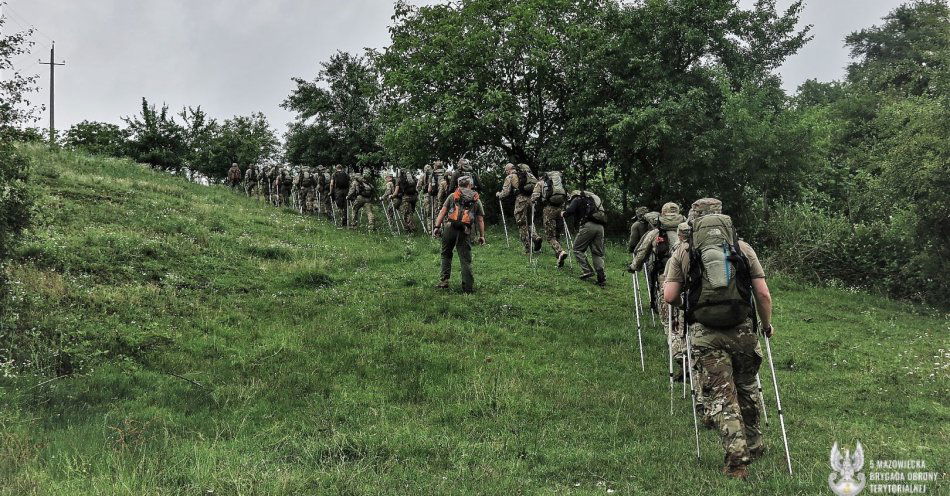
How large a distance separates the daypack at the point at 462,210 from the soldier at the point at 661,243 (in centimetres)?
393

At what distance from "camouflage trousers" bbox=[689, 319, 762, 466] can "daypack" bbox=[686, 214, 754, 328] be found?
6.5 inches

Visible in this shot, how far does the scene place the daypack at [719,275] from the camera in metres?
5.67

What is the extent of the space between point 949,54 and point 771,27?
25.5 ft

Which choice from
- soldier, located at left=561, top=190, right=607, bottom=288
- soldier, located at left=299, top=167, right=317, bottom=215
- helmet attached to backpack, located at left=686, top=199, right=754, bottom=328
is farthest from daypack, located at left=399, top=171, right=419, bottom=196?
helmet attached to backpack, located at left=686, top=199, right=754, bottom=328

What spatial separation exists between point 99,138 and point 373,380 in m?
44.0

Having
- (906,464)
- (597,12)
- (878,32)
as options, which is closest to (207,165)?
(597,12)

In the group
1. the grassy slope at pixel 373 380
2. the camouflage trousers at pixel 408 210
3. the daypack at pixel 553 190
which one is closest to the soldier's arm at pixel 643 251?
the grassy slope at pixel 373 380

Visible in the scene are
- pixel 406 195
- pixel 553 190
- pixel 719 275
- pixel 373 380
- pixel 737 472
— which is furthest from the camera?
pixel 406 195

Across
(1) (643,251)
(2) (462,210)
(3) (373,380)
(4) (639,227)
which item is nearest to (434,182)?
(2) (462,210)

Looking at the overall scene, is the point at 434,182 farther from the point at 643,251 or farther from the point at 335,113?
the point at 335,113

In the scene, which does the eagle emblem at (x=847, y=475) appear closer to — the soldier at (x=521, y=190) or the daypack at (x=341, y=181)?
the soldier at (x=521, y=190)

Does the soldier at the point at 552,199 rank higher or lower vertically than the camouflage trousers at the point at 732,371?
higher

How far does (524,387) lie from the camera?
7934 millimetres

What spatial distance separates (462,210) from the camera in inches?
491
